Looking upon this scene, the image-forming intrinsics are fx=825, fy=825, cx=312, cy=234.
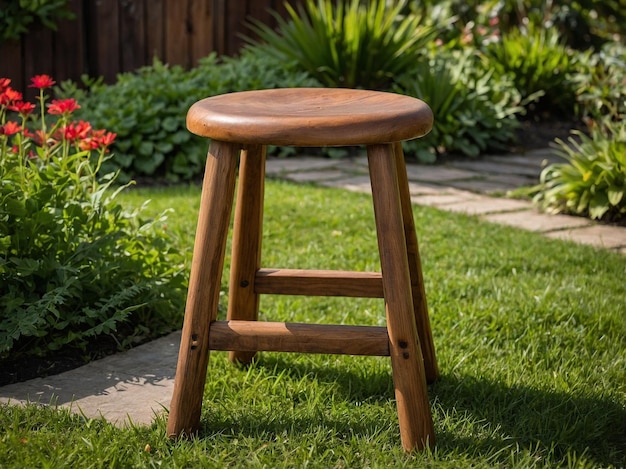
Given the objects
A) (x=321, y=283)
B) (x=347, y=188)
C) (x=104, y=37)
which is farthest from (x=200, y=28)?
(x=321, y=283)

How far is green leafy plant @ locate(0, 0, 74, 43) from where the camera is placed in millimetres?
5879

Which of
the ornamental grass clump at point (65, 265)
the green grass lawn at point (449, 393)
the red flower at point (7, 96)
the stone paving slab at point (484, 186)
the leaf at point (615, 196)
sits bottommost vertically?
the stone paving slab at point (484, 186)

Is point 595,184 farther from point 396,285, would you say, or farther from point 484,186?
point 396,285

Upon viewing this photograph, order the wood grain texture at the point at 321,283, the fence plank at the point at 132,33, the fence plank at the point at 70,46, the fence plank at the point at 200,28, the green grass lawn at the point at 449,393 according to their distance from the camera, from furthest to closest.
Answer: the fence plank at the point at 200,28 → the fence plank at the point at 132,33 → the fence plank at the point at 70,46 → the wood grain texture at the point at 321,283 → the green grass lawn at the point at 449,393

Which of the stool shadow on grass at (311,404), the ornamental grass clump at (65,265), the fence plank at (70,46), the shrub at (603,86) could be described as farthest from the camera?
the fence plank at (70,46)

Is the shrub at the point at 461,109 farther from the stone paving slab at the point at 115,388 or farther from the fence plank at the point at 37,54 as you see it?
the stone paving slab at the point at 115,388

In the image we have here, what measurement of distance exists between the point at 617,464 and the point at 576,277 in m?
1.45

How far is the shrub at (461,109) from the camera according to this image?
241 inches

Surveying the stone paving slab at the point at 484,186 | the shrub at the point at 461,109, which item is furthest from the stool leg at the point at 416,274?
the shrub at the point at 461,109

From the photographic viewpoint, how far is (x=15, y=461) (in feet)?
5.82

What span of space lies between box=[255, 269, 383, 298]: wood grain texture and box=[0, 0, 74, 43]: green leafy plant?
438 centimetres

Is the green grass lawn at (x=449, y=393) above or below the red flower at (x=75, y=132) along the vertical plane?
below

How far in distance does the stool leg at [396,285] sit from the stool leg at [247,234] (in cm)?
49

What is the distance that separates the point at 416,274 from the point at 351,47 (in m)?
4.59
